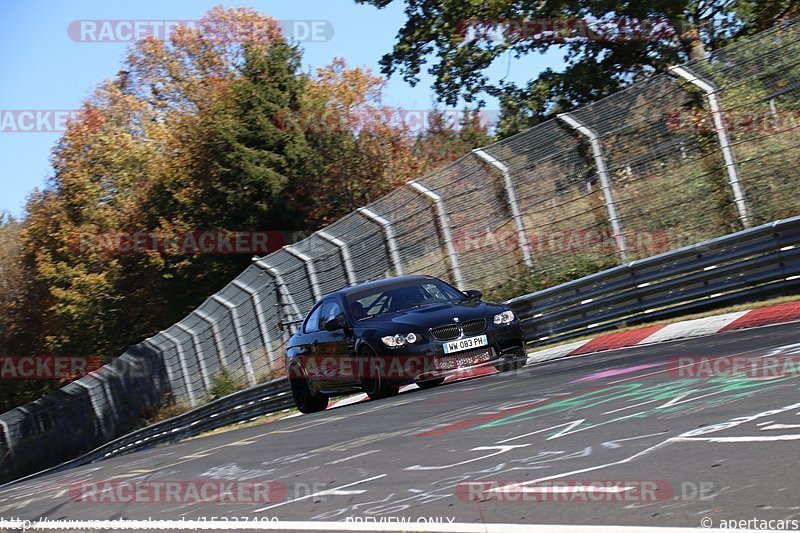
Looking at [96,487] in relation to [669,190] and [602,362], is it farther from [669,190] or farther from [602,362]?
[669,190]

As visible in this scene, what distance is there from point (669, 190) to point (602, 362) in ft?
14.9

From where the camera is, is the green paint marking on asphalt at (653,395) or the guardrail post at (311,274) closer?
the green paint marking on asphalt at (653,395)

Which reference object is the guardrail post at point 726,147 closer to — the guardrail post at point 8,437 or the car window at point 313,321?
the car window at point 313,321

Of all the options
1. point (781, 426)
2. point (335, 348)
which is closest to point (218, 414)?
point (335, 348)

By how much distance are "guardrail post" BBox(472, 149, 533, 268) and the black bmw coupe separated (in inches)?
117

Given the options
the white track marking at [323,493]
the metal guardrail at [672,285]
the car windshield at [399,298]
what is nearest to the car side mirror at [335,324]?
the car windshield at [399,298]

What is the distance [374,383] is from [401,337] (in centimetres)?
98

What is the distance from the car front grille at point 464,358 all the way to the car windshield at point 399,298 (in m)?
1.27

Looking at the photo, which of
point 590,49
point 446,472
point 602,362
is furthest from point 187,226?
point 446,472

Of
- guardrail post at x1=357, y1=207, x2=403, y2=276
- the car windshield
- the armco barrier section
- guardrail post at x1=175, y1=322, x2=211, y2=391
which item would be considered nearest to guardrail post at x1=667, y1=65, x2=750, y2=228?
the armco barrier section

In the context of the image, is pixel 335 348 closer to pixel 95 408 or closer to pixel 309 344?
pixel 309 344

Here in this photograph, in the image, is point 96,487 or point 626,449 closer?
point 626,449

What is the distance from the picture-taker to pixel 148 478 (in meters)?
9.87

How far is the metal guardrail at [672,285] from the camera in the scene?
13.3 metres
